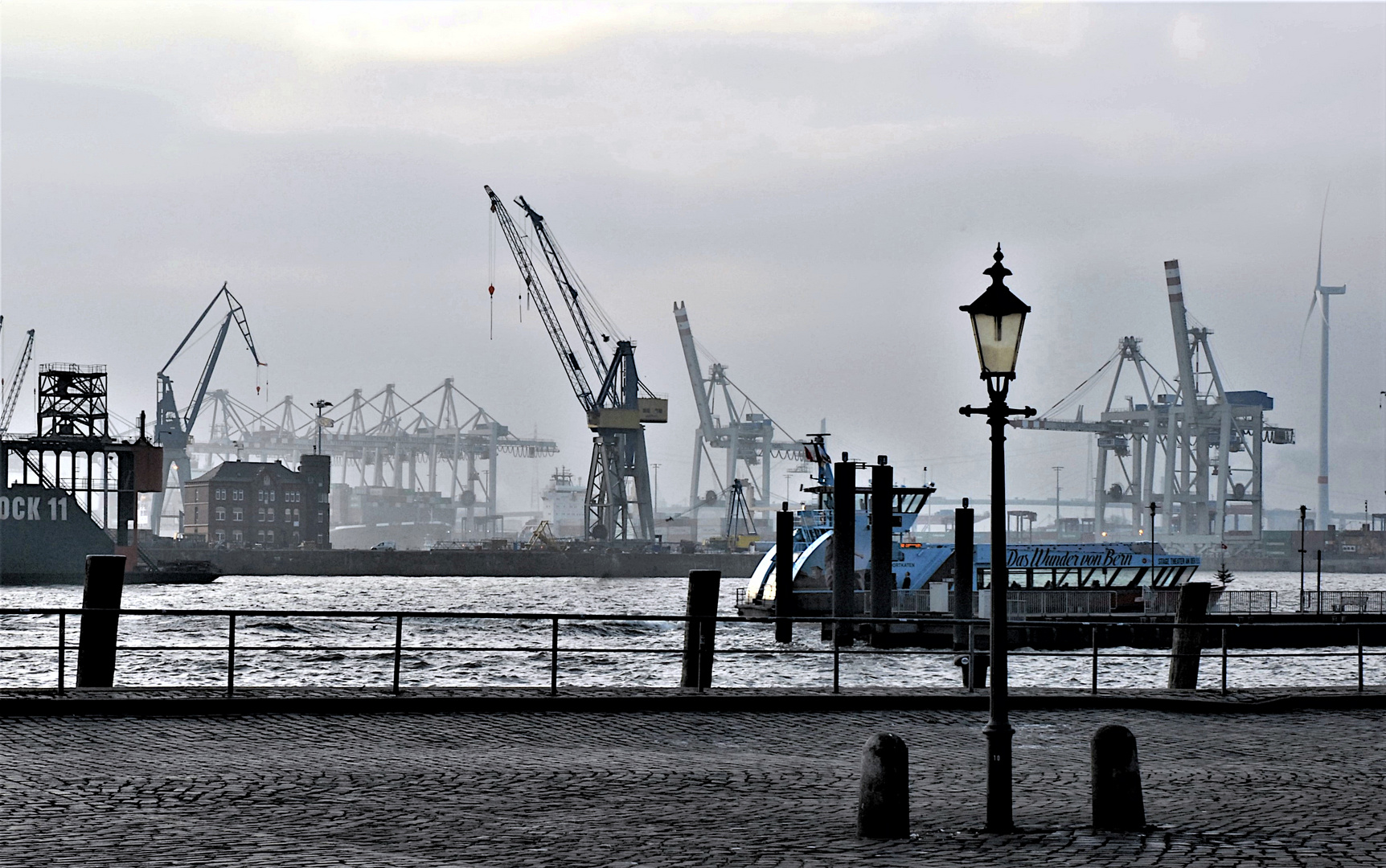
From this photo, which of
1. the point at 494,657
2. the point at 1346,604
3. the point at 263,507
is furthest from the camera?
the point at 263,507

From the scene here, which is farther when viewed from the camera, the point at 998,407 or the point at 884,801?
the point at 998,407

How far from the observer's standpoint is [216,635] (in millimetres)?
48688

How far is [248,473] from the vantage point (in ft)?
474

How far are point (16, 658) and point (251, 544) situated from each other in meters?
110

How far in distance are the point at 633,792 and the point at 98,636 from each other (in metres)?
8.64

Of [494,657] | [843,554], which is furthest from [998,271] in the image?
[843,554]

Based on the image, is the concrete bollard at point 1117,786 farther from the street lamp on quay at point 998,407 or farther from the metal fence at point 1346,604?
the metal fence at point 1346,604

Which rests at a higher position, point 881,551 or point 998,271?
point 998,271

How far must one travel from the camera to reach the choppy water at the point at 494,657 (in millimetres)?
30266

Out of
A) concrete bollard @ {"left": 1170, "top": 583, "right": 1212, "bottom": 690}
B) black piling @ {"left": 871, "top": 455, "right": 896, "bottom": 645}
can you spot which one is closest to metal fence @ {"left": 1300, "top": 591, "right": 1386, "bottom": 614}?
black piling @ {"left": 871, "top": 455, "right": 896, "bottom": 645}

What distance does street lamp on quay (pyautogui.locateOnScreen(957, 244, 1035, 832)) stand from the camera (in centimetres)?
1009

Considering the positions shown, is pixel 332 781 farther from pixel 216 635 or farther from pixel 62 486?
pixel 62 486

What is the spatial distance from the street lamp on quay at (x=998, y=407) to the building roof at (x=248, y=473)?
138992 mm

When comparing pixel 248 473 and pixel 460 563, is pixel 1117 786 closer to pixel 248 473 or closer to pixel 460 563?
pixel 460 563
